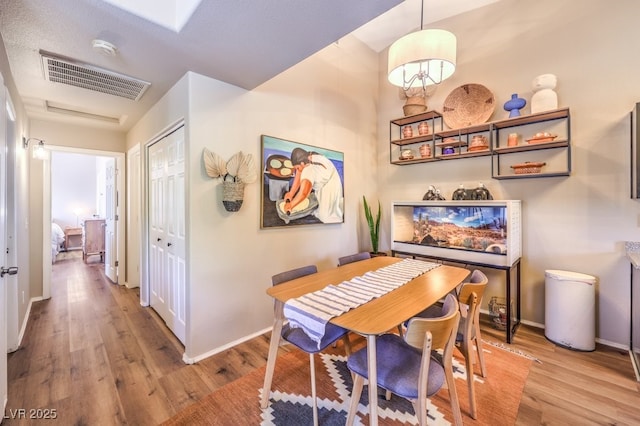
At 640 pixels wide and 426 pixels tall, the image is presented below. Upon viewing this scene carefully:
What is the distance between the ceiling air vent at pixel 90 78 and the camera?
80.7 inches

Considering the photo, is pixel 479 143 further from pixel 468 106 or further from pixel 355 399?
pixel 355 399

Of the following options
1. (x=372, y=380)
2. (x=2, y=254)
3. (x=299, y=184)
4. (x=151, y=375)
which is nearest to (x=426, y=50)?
(x=299, y=184)

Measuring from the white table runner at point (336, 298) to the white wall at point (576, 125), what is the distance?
1.63 meters

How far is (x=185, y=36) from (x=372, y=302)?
1991 millimetres

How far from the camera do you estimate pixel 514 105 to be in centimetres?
266

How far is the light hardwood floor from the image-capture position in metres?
1.64

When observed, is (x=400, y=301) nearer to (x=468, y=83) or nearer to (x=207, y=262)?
(x=207, y=262)

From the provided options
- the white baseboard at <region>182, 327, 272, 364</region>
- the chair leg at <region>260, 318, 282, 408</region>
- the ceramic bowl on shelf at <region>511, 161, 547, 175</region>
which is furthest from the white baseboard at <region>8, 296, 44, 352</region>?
the ceramic bowl on shelf at <region>511, 161, 547, 175</region>

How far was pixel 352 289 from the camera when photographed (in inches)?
65.0

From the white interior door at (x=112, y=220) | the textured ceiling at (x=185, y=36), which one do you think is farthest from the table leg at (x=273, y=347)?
the white interior door at (x=112, y=220)

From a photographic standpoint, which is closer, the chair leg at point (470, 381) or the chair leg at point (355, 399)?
the chair leg at point (355, 399)

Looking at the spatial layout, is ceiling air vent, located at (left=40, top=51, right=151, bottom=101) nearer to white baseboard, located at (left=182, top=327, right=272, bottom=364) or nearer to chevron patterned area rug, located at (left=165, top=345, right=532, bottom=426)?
white baseboard, located at (left=182, top=327, right=272, bottom=364)

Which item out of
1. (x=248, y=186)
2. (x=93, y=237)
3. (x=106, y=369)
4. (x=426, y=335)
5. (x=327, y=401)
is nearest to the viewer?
(x=426, y=335)

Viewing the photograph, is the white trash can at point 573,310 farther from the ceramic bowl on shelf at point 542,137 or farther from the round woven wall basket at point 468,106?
the round woven wall basket at point 468,106
